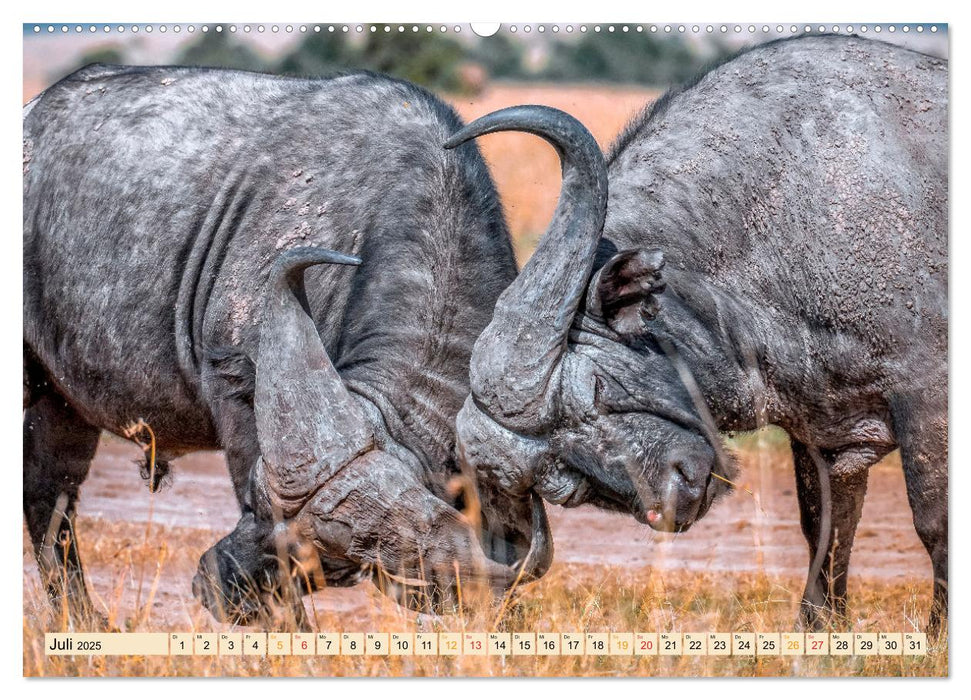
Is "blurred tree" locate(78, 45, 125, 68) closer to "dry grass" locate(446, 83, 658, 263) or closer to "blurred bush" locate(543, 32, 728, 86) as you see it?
"dry grass" locate(446, 83, 658, 263)

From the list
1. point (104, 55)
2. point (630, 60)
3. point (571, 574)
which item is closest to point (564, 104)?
point (630, 60)

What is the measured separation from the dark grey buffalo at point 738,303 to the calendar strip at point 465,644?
421 millimetres

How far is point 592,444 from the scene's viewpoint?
544 cm

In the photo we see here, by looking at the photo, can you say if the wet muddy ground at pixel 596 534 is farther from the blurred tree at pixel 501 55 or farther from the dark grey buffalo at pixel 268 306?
the blurred tree at pixel 501 55

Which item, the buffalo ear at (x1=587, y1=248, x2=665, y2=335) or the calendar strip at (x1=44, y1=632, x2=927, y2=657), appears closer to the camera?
the buffalo ear at (x1=587, y1=248, x2=665, y2=335)

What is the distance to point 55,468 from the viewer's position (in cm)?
769

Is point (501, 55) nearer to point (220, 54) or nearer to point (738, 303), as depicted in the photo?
point (220, 54)

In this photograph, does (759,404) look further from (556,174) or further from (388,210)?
(556,174)

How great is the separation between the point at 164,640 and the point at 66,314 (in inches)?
79.0

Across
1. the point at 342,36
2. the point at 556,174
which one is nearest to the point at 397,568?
the point at 342,36

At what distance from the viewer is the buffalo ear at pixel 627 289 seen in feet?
17.8

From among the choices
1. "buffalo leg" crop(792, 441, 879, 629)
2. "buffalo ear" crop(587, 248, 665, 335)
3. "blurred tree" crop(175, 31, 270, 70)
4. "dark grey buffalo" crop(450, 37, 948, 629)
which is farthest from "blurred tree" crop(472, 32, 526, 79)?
"buffalo leg" crop(792, 441, 879, 629)

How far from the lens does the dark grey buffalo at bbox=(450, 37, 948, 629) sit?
17.7 feet

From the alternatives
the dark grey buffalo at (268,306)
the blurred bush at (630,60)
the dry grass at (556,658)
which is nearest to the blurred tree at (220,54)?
the dark grey buffalo at (268,306)
